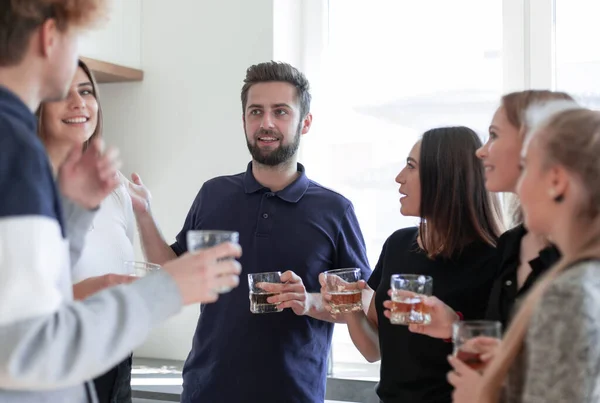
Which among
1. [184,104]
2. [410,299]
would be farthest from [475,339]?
[184,104]

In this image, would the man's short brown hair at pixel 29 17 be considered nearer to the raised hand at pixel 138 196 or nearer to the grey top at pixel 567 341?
the grey top at pixel 567 341

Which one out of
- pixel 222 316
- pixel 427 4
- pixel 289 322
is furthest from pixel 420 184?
pixel 427 4

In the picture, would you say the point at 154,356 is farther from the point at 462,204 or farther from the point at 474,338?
the point at 474,338

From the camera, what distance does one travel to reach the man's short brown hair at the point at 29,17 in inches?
47.4

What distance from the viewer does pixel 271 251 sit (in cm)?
237

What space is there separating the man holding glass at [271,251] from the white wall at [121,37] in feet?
2.93

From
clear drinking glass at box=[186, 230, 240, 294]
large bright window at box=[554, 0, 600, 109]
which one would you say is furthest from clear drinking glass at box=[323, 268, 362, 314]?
large bright window at box=[554, 0, 600, 109]

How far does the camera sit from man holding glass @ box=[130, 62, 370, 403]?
7.43ft

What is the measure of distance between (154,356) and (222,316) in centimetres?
120

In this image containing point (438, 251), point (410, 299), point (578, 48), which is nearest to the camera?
point (410, 299)

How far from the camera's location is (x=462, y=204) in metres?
2.00

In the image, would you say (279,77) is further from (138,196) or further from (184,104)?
(184,104)

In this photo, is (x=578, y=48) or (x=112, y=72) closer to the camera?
(x=578, y=48)

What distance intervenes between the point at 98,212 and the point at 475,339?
125 centimetres
